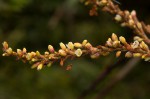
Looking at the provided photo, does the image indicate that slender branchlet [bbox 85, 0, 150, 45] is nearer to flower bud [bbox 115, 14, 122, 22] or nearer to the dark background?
flower bud [bbox 115, 14, 122, 22]

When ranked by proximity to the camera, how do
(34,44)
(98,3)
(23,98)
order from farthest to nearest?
(34,44)
(23,98)
(98,3)

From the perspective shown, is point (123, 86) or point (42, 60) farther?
point (123, 86)

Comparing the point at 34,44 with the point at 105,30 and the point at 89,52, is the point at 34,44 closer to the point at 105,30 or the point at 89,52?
→ the point at 105,30

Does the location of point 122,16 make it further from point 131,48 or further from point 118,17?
point 131,48

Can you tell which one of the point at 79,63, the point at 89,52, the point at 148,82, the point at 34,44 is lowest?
the point at 89,52

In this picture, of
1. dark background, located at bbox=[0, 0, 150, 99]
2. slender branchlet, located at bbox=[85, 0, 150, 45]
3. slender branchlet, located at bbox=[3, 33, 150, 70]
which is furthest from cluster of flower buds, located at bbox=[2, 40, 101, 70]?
dark background, located at bbox=[0, 0, 150, 99]

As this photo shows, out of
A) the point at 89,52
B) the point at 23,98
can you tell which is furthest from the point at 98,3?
the point at 23,98

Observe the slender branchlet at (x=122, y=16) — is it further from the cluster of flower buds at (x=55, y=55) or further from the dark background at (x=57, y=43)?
the dark background at (x=57, y=43)

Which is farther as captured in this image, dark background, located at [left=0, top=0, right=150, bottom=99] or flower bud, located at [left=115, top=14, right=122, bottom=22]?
dark background, located at [left=0, top=0, right=150, bottom=99]
